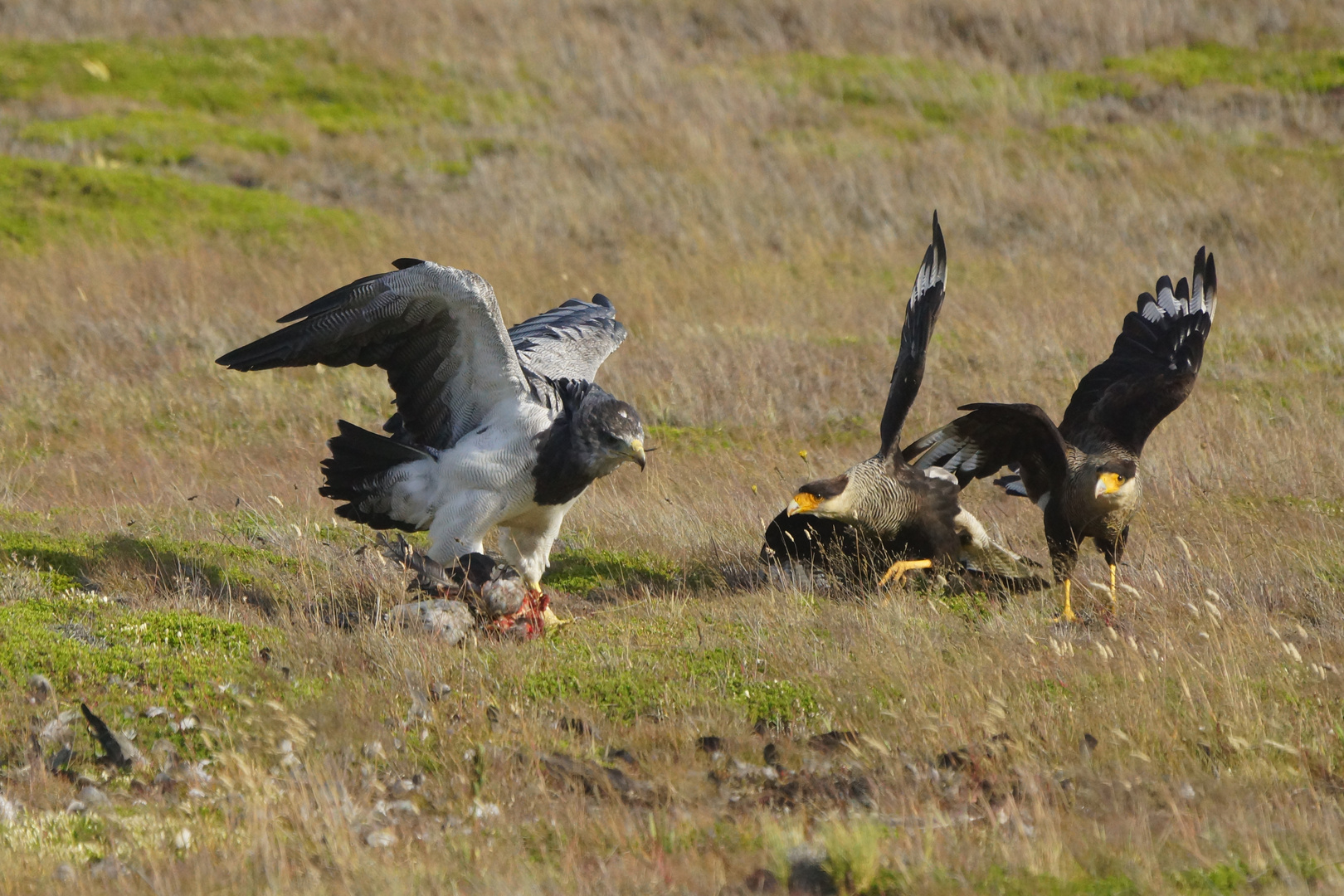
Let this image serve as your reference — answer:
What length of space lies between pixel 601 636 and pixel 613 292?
29.5 ft

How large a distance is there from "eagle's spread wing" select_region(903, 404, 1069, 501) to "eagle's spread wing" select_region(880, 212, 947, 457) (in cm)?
26

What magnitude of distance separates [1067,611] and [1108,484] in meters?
0.69

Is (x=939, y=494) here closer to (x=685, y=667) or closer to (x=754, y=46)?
(x=685, y=667)

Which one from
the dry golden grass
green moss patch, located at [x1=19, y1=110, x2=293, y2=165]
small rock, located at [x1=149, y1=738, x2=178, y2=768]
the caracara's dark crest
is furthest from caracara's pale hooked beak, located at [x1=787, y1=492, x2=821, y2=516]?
green moss patch, located at [x1=19, y1=110, x2=293, y2=165]

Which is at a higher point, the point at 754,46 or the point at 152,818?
the point at 754,46

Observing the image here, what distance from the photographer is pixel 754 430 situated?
37.9ft

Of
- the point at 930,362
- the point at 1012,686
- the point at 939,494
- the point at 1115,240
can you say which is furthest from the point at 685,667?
the point at 1115,240

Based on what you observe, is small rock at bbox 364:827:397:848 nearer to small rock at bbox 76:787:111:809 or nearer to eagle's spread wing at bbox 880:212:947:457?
small rock at bbox 76:787:111:809

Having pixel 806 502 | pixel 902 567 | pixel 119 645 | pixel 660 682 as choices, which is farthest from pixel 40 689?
pixel 902 567

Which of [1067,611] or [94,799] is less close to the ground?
[1067,611]

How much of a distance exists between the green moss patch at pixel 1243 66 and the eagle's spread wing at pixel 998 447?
19539mm

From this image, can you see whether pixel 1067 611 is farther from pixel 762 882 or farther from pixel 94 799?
pixel 94 799

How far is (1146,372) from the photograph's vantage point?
27.0 feet

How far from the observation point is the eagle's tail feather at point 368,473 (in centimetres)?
748
